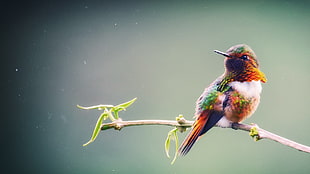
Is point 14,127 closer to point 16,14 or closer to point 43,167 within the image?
point 43,167

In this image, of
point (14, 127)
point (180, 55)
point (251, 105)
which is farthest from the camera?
point (14, 127)

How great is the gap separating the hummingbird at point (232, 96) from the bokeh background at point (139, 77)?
0.15 meters

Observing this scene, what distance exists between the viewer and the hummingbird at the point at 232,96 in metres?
1.84

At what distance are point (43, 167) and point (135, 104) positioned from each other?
2.34ft

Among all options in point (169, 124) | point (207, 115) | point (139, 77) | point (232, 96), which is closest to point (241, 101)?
point (232, 96)

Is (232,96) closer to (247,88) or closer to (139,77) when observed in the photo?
(247,88)

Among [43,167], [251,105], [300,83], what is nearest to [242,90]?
[251,105]

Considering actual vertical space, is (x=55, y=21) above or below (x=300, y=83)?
above

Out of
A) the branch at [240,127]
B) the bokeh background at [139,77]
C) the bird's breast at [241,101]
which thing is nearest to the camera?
the branch at [240,127]

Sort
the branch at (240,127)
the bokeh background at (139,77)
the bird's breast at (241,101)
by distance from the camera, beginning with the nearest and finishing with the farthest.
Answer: the branch at (240,127) < the bird's breast at (241,101) < the bokeh background at (139,77)

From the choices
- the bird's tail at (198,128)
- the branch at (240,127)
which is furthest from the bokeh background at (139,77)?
the branch at (240,127)

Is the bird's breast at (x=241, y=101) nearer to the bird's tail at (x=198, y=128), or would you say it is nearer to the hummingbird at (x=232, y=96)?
the hummingbird at (x=232, y=96)

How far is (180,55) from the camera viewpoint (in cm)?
226

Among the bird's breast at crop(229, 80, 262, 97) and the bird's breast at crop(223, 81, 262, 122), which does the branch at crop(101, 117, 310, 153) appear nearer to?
the bird's breast at crop(223, 81, 262, 122)
